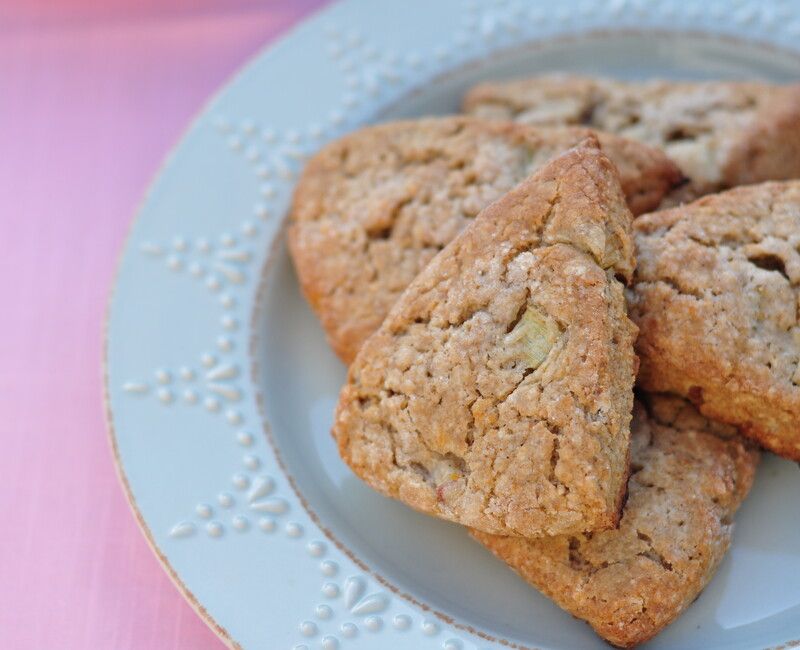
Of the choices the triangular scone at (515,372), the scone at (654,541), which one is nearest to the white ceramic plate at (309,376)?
the scone at (654,541)

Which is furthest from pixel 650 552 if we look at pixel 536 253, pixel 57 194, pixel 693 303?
pixel 57 194

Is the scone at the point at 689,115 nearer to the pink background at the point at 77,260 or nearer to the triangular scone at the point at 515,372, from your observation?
the triangular scone at the point at 515,372

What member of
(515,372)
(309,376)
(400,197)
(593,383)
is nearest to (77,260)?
(309,376)

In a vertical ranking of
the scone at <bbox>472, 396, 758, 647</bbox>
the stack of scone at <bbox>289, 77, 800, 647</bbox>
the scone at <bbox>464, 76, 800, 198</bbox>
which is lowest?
the scone at <bbox>472, 396, 758, 647</bbox>

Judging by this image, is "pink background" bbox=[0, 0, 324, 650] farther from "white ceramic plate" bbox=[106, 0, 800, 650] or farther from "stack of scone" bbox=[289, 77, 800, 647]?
"stack of scone" bbox=[289, 77, 800, 647]

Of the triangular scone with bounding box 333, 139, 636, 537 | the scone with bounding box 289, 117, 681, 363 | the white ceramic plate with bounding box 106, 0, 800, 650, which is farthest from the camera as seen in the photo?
the scone with bounding box 289, 117, 681, 363

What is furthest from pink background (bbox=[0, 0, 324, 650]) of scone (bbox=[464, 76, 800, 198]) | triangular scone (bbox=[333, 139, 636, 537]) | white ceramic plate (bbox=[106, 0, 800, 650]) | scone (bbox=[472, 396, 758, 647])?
scone (bbox=[464, 76, 800, 198])
